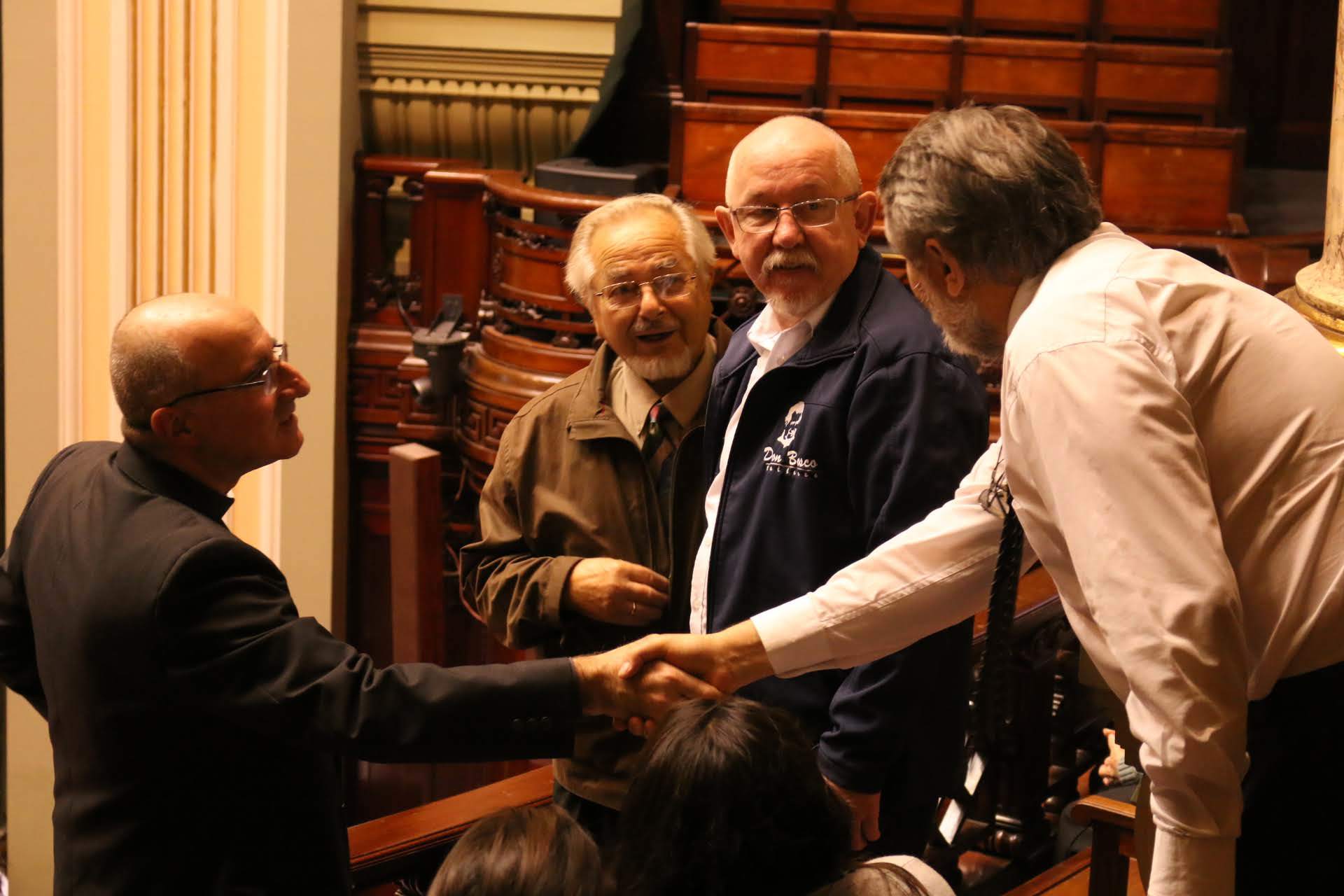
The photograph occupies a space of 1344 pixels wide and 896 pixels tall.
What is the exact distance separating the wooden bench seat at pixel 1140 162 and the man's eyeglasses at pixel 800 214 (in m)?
2.89

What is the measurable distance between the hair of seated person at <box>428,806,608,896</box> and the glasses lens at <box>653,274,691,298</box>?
1179mm

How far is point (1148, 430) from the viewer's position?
1.40 metres

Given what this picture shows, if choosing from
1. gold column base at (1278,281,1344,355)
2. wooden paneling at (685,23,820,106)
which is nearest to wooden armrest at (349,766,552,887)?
gold column base at (1278,281,1344,355)

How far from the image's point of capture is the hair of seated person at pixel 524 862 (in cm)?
126

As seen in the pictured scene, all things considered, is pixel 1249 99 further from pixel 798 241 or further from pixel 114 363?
pixel 114 363

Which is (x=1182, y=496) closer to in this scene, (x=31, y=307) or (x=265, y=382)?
(x=265, y=382)

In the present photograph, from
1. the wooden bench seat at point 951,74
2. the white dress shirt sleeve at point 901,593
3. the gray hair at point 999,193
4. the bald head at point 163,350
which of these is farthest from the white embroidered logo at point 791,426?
the wooden bench seat at point 951,74

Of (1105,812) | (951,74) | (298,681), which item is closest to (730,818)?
(298,681)

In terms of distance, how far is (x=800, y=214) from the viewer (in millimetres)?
2172

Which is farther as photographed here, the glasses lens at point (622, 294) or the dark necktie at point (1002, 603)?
the glasses lens at point (622, 294)

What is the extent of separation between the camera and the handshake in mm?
1941

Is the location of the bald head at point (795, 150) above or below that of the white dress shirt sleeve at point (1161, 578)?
above

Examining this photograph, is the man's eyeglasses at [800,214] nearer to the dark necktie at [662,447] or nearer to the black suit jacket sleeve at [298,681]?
the dark necktie at [662,447]

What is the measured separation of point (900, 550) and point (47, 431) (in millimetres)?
4275
